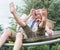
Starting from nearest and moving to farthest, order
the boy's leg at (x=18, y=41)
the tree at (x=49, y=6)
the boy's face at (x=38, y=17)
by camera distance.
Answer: the boy's leg at (x=18, y=41) → the boy's face at (x=38, y=17) → the tree at (x=49, y=6)

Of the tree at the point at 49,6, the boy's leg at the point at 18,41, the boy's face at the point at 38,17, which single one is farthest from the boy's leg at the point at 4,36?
the tree at the point at 49,6

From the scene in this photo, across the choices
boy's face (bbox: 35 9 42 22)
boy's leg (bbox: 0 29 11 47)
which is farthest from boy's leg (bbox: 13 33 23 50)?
boy's face (bbox: 35 9 42 22)

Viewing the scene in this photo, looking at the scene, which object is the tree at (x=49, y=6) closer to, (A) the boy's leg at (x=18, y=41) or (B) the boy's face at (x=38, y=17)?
(B) the boy's face at (x=38, y=17)

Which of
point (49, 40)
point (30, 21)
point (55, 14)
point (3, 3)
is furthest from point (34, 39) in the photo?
point (3, 3)

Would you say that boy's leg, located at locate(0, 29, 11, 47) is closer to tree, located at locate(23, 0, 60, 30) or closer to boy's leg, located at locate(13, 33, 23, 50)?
boy's leg, located at locate(13, 33, 23, 50)

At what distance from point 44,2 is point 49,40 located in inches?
218

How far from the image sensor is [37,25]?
401 centimetres

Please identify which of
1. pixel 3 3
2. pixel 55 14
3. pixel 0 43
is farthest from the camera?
pixel 3 3

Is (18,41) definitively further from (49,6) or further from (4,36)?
(49,6)

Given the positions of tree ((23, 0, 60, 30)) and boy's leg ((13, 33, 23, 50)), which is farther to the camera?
tree ((23, 0, 60, 30))

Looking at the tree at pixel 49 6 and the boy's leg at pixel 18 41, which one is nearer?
the boy's leg at pixel 18 41

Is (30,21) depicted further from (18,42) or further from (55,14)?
(55,14)

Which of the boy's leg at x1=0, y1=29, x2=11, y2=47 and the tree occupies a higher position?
the tree

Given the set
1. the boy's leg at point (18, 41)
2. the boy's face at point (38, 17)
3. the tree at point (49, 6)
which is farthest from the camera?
the tree at point (49, 6)
